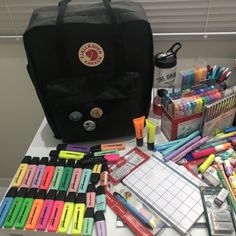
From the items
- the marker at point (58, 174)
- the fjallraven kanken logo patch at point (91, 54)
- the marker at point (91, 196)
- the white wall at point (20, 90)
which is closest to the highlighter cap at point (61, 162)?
the marker at point (58, 174)

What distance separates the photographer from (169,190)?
0.62 meters

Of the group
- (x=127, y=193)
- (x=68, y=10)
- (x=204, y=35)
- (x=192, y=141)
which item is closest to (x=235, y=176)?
(x=192, y=141)

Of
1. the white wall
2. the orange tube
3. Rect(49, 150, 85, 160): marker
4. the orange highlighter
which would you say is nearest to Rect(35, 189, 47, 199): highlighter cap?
the orange highlighter

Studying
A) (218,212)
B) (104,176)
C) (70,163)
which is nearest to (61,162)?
(70,163)

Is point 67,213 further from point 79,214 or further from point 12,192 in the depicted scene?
point 12,192

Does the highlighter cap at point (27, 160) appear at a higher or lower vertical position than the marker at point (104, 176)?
lower

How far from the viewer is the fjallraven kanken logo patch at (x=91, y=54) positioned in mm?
639

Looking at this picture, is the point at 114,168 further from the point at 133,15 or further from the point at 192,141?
the point at 133,15

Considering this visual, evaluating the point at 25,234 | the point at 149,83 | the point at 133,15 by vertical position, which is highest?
the point at 133,15

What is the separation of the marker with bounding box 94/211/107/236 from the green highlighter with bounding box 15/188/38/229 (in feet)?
0.49

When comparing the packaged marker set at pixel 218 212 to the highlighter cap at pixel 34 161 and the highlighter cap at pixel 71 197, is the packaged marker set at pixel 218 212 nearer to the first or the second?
the highlighter cap at pixel 71 197

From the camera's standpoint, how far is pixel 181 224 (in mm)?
555

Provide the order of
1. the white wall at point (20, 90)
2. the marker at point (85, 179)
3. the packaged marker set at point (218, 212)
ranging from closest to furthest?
the packaged marker set at point (218, 212)
the marker at point (85, 179)
the white wall at point (20, 90)

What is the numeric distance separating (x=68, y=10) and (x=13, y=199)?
45 centimetres
